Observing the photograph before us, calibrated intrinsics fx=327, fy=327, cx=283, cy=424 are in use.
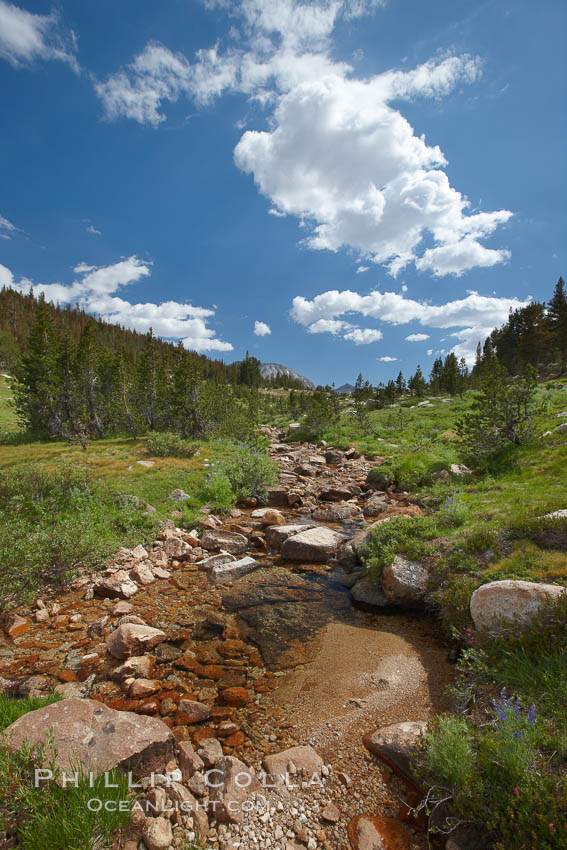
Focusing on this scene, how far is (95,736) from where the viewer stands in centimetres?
385

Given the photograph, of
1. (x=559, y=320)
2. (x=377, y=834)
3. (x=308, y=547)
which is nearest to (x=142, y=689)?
(x=377, y=834)

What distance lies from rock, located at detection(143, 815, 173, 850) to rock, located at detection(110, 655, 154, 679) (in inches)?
106

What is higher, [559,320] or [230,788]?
[559,320]

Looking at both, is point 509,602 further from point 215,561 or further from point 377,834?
point 215,561

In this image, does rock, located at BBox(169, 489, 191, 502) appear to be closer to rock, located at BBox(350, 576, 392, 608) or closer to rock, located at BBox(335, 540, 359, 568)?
rock, located at BBox(335, 540, 359, 568)

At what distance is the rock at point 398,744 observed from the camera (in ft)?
12.6

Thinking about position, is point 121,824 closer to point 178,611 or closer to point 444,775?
point 444,775

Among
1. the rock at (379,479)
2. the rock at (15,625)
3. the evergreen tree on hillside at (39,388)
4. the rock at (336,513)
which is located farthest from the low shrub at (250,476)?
the evergreen tree on hillside at (39,388)

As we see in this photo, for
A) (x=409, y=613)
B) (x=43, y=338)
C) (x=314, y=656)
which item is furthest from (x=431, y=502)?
(x=43, y=338)

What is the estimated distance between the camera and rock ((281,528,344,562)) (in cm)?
1062

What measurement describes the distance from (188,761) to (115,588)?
5.22 m

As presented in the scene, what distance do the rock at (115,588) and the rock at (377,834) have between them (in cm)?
673

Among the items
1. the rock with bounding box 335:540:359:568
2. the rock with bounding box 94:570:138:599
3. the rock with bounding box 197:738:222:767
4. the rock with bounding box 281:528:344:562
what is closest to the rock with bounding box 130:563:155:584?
the rock with bounding box 94:570:138:599

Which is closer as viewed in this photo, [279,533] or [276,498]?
[279,533]
